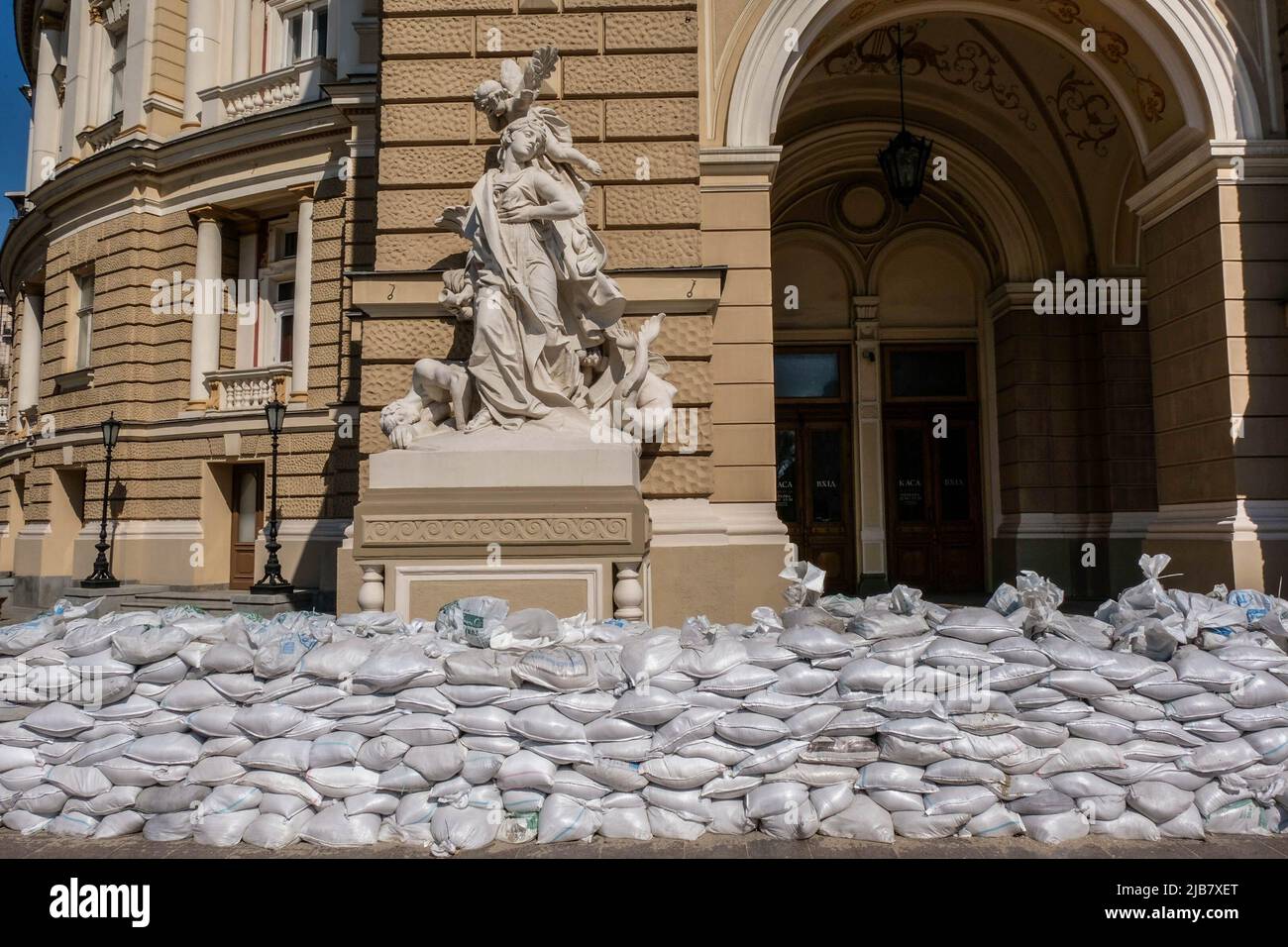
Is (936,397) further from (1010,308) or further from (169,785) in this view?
(169,785)

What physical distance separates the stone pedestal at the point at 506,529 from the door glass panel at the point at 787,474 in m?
7.28

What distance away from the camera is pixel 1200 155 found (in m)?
7.75

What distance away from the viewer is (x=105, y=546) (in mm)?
13562

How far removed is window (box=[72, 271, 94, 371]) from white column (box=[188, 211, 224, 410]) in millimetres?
3068

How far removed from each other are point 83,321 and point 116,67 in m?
5.06

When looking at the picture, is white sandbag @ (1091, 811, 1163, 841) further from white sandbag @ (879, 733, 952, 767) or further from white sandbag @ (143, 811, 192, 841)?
white sandbag @ (143, 811, 192, 841)

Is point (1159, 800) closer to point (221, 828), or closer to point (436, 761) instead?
point (436, 761)

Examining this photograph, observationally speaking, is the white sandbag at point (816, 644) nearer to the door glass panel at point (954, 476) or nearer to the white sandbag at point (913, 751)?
the white sandbag at point (913, 751)

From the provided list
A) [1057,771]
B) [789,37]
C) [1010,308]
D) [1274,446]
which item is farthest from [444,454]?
[1010,308]

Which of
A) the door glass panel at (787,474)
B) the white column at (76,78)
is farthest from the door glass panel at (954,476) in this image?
the white column at (76,78)

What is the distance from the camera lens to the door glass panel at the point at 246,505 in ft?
46.3

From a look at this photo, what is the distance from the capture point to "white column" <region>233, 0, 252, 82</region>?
1437cm

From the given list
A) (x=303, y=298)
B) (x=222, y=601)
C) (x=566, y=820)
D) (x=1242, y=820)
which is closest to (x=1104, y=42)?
(x=1242, y=820)
